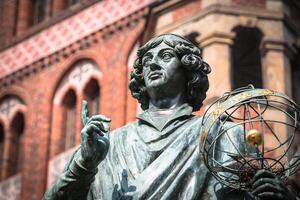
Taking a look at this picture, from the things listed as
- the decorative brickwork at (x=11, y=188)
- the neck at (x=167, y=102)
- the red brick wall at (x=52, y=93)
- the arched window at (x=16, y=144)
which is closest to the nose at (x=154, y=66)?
the neck at (x=167, y=102)

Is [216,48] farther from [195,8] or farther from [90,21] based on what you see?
[90,21]

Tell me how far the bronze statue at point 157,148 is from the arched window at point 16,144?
2218 centimetres

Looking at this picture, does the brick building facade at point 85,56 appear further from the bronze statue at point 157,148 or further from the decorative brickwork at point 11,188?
the bronze statue at point 157,148

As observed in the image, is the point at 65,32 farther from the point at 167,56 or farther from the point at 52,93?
the point at 167,56

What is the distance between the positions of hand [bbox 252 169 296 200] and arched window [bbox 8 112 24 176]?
22881mm

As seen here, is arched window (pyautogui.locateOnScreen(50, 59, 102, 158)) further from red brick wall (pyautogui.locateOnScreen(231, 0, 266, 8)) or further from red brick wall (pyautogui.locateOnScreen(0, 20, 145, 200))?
red brick wall (pyautogui.locateOnScreen(231, 0, 266, 8))

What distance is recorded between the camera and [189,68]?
4949mm

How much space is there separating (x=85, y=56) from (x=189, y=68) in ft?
70.8

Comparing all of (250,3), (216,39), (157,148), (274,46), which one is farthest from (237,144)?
(250,3)

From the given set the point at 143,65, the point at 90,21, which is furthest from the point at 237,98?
the point at 90,21

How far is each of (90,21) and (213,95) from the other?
25.1ft

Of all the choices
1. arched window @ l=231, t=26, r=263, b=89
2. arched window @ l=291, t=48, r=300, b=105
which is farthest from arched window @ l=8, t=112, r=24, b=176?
arched window @ l=291, t=48, r=300, b=105

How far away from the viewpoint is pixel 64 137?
26.4 meters

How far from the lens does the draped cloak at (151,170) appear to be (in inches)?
179
